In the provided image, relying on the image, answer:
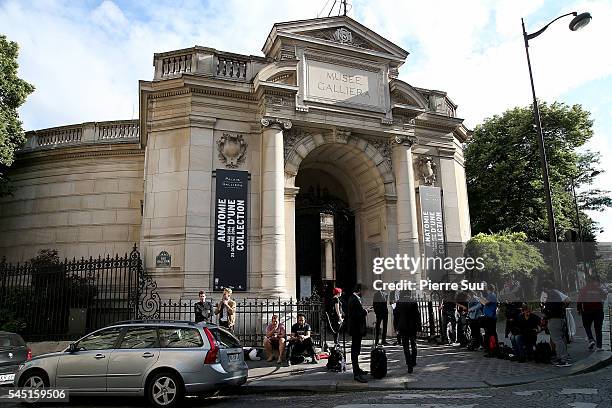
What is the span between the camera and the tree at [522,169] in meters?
29.7

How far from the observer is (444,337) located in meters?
13.7

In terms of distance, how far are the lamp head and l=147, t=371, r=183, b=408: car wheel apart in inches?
527

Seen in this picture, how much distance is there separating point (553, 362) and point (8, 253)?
21.6 m

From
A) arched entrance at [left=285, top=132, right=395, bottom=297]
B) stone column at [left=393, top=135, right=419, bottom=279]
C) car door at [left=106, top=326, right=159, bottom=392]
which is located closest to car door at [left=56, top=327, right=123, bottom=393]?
car door at [left=106, top=326, right=159, bottom=392]

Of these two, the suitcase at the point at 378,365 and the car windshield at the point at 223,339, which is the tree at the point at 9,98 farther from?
the suitcase at the point at 378,365

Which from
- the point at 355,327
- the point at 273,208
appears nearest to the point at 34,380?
the point at 355,327

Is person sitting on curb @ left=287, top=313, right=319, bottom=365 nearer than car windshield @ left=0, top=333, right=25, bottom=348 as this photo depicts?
No

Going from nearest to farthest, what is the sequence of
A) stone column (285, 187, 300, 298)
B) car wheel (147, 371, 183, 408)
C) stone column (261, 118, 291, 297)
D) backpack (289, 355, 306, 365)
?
1. car wheel (147, 371, 183, 408)
2. backpack (289, 355, 306, 365)
3. stone column (261, 118, 291, 297)
4. stone column (285, 187, 300, 298)

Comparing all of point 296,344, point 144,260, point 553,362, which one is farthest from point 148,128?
point 553,362

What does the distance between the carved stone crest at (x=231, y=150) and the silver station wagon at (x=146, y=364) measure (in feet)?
26.4

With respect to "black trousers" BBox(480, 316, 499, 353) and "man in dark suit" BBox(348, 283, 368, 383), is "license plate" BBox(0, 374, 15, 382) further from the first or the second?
"black trousers" BBox(480, 316, 499, 353)

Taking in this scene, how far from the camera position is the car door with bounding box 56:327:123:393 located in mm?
7750

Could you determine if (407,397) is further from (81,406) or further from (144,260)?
(144,260)

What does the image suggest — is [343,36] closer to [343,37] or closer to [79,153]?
[343,37]
